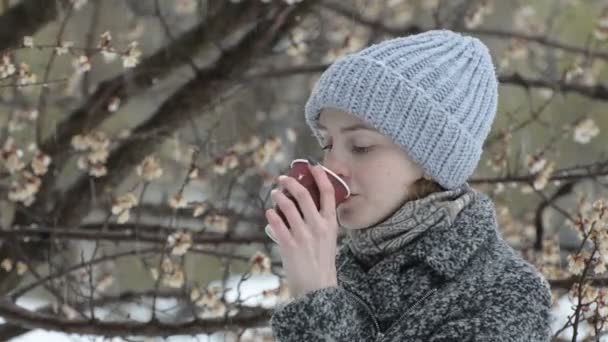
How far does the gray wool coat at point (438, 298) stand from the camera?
128cm

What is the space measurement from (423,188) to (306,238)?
0.22 meters

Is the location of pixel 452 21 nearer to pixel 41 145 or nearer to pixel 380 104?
pixel 41 145

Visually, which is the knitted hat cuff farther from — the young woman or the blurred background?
the blurred background

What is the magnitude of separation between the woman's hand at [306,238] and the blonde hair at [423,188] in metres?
0.15

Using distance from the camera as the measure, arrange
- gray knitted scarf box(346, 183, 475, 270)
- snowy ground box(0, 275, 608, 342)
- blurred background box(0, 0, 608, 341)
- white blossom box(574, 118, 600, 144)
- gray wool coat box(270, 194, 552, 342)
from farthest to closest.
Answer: white blossom box(574, 118, 600, 144)
snowy ground box(0, 275, 608, 342)
blurred background box(0, 0, 608, 341)
gray knitted scarf box(346, 183, 475, 270)
gray wool coat box(270, 194, 552, 342)

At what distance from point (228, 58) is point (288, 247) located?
1.88 meters

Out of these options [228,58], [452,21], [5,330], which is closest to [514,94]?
[452,21]

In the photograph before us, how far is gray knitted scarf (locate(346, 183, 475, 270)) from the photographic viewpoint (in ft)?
4.55

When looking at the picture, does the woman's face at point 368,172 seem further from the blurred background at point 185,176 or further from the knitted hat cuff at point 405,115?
the blurred background at point 185,176

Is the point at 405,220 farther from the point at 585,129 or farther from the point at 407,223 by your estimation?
the point at 585,129

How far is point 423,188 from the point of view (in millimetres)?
1452

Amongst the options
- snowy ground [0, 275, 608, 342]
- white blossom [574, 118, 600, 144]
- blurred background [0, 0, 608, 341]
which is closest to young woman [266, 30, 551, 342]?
blurred background [0, 0, 608, 341]

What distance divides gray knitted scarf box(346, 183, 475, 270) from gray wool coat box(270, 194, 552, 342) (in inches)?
0.5

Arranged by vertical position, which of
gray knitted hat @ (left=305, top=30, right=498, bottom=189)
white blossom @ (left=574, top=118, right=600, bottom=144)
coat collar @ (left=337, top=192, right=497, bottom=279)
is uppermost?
white blossom @ (left=574, top=118, right=600, bottom=144)
